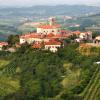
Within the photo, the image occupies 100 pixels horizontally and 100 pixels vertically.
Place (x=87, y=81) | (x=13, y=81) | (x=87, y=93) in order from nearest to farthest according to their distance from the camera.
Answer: (x=87, y=93)
(x=87, y=81)
(x=13, y=81)

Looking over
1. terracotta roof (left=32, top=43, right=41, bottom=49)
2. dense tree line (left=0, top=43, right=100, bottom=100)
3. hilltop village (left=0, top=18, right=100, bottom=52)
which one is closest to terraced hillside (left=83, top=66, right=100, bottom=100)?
dense tree line (left=0, top=43, right=100, bottom=100)

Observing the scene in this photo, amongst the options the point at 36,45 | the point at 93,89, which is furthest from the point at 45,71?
the point at 93,89

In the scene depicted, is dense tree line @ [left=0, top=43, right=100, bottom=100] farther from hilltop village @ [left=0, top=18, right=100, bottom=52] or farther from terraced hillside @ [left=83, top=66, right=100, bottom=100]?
hilltop village @ [left=0, top=18, right=100, bottom=52]

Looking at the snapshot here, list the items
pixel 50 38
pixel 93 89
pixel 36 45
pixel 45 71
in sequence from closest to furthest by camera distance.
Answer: pixel 93 89, pixel 45 71, pixel 36 45, pixel 50 38

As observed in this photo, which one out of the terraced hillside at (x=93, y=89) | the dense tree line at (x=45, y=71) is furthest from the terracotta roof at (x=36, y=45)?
the terraced hillside at (x=93, y=89)

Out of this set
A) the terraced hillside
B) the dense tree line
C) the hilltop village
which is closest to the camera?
the terraced hillside

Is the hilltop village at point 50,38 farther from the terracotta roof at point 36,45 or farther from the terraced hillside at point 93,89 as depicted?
the terraced hillside at point 93,89

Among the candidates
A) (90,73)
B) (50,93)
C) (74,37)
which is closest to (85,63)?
(90,73)

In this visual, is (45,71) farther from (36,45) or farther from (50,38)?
(50,38)

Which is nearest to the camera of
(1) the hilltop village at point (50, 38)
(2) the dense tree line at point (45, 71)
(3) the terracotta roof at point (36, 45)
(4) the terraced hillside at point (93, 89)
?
(4) the terraced hillside at point (93, 89)

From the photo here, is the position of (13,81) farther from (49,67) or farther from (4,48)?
(4,48)

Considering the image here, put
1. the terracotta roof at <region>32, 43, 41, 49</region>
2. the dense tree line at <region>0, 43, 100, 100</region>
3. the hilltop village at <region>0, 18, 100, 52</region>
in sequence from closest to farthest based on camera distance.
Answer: the dense tree line at <region>0, 43, 100, 100</region> < the terracotta roof at <region>32, 43, 41, 49</region> < the hilltop village at <region>0, 18, 100, 52</region>
